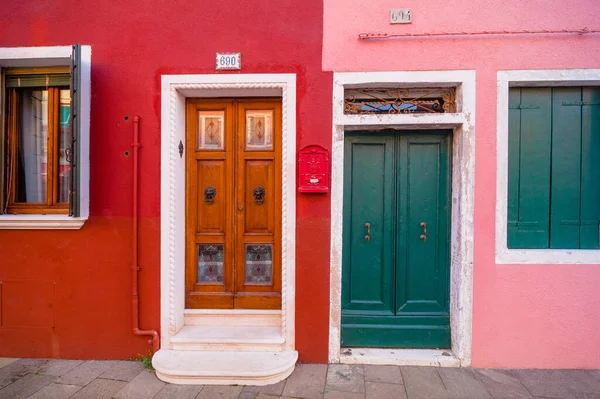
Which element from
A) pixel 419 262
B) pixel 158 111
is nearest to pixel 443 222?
pixel 419 262

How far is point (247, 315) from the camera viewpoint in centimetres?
385

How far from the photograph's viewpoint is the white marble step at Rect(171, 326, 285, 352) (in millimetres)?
3557

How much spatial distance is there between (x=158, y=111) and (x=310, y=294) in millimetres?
2627

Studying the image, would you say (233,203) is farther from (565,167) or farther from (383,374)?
(565,167)

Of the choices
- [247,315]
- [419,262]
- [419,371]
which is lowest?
[419,371]

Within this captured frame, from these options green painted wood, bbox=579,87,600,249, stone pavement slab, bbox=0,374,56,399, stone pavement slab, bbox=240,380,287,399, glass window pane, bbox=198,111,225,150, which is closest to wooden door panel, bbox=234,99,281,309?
glass window pane, bbox=198,111,225,150

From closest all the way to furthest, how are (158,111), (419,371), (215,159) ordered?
(419,371) → (158,111) → (215,159)

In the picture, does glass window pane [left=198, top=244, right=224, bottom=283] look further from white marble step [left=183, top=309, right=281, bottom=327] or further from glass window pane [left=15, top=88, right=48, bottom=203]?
glass window pane [left=15, top=88, right=48, bottom=203]

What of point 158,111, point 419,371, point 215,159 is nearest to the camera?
point 419,371

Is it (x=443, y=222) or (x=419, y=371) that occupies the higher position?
(x=443, y=222)

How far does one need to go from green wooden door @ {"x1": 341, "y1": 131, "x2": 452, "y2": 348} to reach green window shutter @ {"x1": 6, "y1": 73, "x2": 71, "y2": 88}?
11.1ft

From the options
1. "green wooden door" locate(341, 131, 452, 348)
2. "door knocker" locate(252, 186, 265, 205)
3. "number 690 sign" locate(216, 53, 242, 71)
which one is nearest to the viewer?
"number 690 sign" locate(216, 53, 242, 71)

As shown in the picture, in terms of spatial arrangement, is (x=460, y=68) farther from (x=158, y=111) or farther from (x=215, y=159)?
(x=158, y=111)

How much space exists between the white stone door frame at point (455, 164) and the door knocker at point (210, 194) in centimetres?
142
